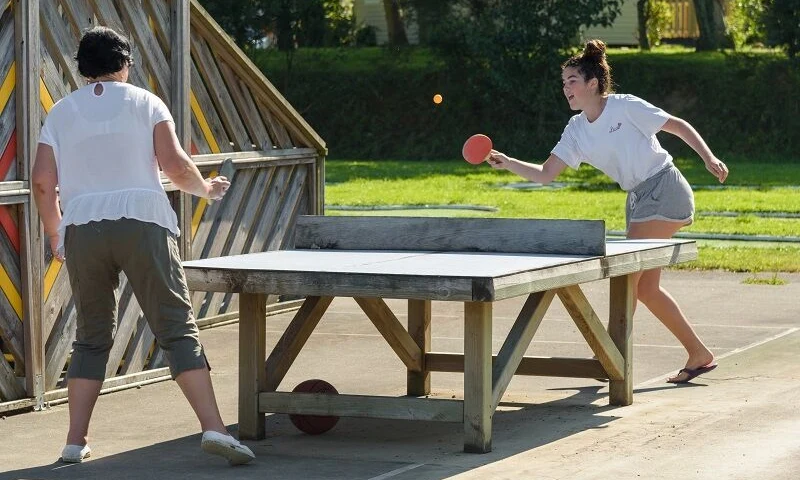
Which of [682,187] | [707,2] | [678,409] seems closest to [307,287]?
[678,409]

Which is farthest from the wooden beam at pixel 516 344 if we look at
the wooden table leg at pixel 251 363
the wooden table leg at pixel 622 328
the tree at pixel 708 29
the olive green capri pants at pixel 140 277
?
the tree at pixel 708 29

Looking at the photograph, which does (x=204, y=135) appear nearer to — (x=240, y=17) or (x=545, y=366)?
(x=545, y=366)

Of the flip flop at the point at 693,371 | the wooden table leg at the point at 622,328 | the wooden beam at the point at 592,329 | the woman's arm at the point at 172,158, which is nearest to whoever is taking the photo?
the woman's arm at the point at 172,158

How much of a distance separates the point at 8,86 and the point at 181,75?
1.87m

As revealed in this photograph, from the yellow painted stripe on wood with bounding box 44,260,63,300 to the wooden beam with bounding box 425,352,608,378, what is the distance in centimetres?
212

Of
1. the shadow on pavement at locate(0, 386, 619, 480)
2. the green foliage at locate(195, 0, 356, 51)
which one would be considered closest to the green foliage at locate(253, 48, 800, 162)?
the green foliage at locate(195, 0, 356, 51)

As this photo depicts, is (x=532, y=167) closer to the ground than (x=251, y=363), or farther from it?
farther from it

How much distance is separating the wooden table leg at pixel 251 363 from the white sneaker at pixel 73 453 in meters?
0.85

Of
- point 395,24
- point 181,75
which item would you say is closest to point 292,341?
point 181,75

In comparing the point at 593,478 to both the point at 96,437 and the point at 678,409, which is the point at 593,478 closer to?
the point at 678,409

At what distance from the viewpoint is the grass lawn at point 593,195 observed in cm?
1688

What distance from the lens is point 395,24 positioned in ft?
142

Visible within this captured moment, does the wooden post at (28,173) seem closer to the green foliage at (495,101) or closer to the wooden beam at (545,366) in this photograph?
the wooden beam at (545,366)

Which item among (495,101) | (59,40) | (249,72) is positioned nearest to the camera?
(59,40)
